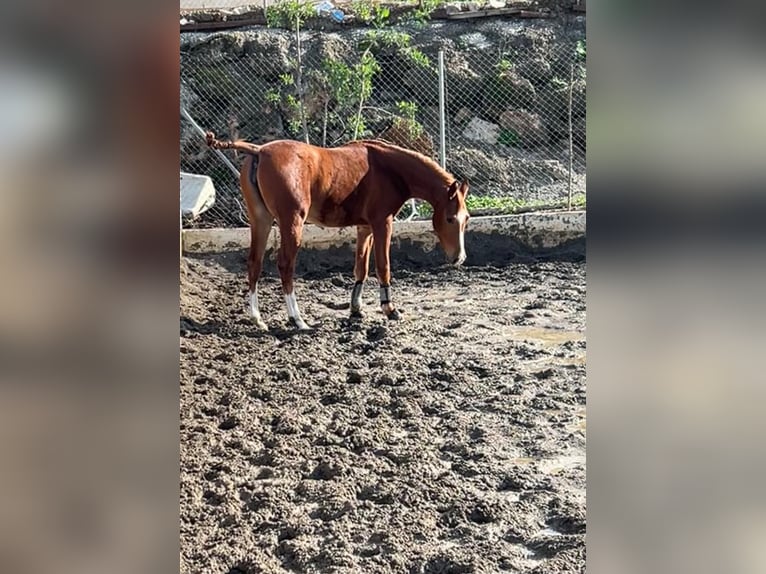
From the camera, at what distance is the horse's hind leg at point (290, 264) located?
205 inches

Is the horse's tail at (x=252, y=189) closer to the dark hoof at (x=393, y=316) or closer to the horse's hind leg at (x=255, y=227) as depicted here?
the horse's hind leg at (x=255, y=227)

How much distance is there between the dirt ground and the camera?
2.42 meters

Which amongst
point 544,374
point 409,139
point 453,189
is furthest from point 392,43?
point 544,374

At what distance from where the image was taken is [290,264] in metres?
5.22

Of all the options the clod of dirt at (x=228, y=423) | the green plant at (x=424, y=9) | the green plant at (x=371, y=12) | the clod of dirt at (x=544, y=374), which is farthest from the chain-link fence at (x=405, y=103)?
the clod of dirt at (x=228, y=423)

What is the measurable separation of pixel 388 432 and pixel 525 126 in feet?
23.0

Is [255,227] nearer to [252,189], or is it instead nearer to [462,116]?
[252,189]

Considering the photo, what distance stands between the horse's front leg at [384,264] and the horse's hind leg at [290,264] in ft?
1.73

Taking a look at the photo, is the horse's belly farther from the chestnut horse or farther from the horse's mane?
the horse's mane

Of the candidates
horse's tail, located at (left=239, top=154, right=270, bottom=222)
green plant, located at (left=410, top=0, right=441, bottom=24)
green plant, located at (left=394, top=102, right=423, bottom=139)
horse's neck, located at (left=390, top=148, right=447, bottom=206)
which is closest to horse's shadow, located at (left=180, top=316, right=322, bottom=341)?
horse's tail, located at (left=239, top=154, right=270, bottom=222)
